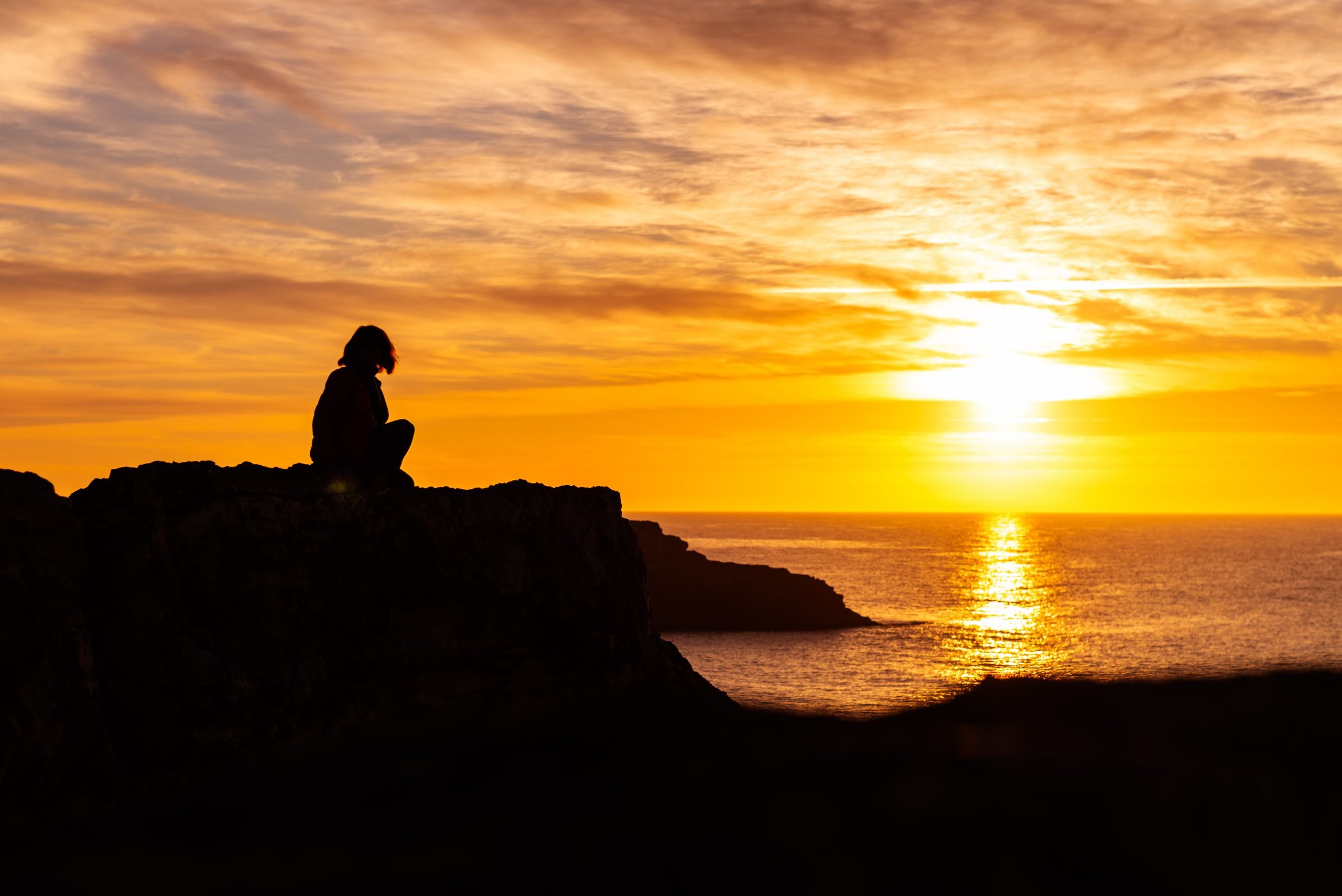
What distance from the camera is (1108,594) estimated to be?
508 feet

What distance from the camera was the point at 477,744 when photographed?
35.1ft

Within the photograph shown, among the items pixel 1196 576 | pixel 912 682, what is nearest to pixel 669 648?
pixel 912 682

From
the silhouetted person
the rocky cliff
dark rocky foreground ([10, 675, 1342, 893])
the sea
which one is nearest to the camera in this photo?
dark rocky foreground ([10, 675, 1342, 893])

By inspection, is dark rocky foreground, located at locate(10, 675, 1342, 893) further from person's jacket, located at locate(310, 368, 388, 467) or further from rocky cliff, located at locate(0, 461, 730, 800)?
person's jacket, located at locate(310, 368, 388, 467)

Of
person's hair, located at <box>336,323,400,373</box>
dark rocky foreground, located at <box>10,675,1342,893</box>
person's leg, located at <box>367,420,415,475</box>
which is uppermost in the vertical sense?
person's hair, located at <box>336,323,400,373</box>

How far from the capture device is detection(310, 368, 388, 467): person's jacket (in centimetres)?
1215

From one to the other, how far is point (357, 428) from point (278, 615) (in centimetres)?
253

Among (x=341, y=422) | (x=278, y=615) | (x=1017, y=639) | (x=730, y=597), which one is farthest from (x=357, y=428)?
(x=1017, y=639)

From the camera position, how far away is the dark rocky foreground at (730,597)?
335ft

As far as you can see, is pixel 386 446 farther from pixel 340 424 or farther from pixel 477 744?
pixel 477 744

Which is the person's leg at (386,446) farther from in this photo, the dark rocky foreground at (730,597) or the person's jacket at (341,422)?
the dark rocky foreground at (730,597)

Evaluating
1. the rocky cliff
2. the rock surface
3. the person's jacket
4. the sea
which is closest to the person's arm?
the person's jacket

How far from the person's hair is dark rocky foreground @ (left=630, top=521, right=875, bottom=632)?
8838cm

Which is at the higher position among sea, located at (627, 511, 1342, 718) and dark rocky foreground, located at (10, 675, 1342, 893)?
dark rocky foreground, located at (10, 675, 1342, 893)
